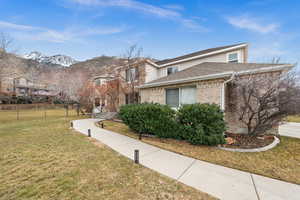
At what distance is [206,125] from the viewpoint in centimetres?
538

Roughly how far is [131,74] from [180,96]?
8.26 m

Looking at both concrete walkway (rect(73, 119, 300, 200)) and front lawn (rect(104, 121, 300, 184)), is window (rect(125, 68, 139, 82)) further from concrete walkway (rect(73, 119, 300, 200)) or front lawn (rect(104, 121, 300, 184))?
concrete walkway (rect(73, 119, 300, 200))

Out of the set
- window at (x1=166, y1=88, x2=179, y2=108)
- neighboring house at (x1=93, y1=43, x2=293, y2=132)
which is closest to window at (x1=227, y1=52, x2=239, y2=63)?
neighboring house at (x1=93, y1=43, x2=293, y2=132)

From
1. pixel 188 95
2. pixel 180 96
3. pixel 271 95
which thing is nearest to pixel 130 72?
pixel 180 96

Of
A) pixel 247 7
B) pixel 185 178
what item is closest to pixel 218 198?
pixel 185 178

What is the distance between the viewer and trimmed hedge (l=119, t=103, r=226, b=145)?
531 cm

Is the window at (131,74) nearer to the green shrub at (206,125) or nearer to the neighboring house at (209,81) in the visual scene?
the neighboring house at (209,81)

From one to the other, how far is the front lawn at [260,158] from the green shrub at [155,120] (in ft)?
2.51

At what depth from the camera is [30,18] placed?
508 inches

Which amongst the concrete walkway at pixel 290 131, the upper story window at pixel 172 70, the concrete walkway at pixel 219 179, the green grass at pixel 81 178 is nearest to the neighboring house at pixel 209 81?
the upper story window at pixel 172 70

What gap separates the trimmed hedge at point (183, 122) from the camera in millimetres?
5309

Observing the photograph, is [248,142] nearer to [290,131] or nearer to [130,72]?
[290,131]

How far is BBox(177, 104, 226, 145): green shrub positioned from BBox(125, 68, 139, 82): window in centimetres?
993

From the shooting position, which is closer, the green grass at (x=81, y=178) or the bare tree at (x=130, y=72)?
the green grass at (x=81, y=178)
